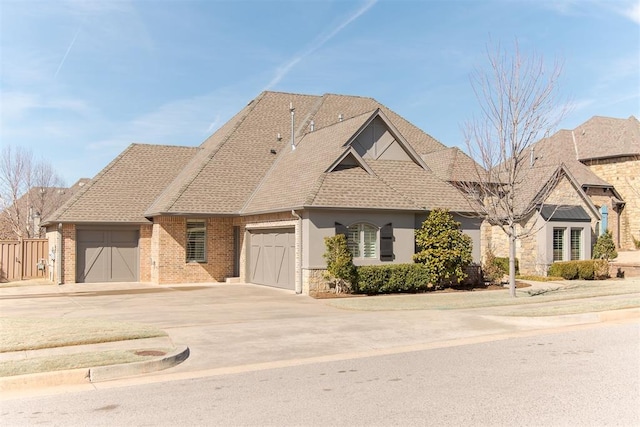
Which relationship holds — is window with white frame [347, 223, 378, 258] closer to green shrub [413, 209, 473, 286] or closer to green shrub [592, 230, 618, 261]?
green shrub [413, 209, 473, 286]

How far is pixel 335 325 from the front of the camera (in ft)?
45.2

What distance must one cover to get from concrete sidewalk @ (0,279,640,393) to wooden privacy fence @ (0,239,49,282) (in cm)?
709

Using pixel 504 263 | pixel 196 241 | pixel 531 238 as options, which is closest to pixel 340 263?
pixel 196 241

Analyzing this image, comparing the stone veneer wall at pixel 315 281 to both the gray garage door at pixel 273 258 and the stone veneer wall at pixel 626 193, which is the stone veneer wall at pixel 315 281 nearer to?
the gray garage door at pixel 273 258

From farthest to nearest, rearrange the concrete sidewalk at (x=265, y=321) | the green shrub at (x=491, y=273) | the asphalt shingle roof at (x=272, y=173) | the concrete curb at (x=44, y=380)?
the green shrub at (x=491, y=273) < the asphalt shingle roof at (x=272, y=173) < the concrete sidewalk at (x=265, y=321) < the concrete curb at (x=44, y=380)

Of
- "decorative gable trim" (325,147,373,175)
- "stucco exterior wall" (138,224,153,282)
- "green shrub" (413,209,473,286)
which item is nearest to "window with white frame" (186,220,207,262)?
"stucco exterior wall" (138,224,153,282)

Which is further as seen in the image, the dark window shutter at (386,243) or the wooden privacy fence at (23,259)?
the wooden privacy fence at (23,259)

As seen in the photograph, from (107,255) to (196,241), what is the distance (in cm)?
426

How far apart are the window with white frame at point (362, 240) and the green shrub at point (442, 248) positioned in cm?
Answer: 170

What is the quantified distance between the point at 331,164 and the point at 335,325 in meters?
9.93

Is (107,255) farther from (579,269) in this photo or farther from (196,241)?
(579,269)

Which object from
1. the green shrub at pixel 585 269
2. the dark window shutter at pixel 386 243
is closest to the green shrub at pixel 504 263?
the green shrub at pixel 585 269

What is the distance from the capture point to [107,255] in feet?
87.8

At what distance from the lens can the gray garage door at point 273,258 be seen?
22375 mm
